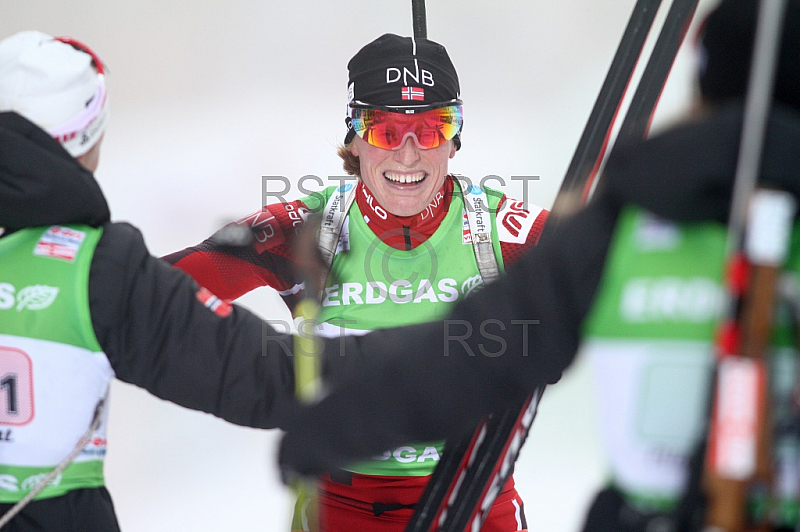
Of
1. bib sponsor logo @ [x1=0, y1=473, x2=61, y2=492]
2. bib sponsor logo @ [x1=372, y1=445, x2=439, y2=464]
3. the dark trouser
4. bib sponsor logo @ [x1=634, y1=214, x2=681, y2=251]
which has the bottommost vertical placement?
bib sponsor logo @ [x1=372, y1=445, x2=439, y2=464]

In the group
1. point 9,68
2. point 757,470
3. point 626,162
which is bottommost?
point 757,470

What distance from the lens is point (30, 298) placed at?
119 cm

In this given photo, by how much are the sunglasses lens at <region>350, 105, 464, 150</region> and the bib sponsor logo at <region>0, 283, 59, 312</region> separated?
922mm

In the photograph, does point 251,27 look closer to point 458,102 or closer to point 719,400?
point 458,102

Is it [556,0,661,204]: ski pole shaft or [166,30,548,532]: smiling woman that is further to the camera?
[166,30,548,532]: smiling woman

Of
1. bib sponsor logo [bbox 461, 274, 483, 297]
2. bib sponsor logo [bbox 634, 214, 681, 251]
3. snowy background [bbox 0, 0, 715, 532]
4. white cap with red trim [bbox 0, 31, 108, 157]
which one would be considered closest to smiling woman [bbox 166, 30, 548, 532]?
bib sponsor logo [bbox 461, 274, 483, 297]

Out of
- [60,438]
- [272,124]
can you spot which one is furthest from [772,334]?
[272,124]

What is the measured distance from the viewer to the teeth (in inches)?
78.2

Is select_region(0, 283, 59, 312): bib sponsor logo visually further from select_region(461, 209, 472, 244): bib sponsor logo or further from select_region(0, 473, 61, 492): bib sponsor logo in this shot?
select_region(461, 209, 472, 244): bib sponsor logo

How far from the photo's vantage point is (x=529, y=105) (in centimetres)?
346

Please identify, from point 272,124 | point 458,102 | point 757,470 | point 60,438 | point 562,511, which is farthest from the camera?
point 272,124

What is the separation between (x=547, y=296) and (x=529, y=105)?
8.82 ft

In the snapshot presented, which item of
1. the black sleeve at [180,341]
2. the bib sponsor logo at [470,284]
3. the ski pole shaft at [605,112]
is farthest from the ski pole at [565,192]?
the bib sponsor logo at [470,284]

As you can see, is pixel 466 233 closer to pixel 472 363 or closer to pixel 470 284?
pixel 470 284
